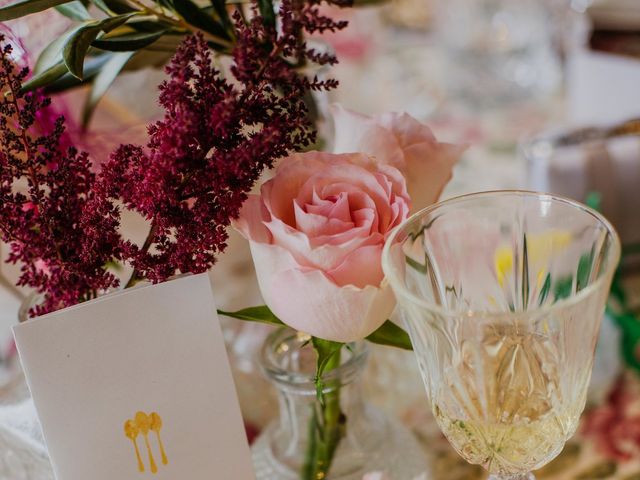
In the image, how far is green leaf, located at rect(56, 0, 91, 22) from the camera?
0.50 meters

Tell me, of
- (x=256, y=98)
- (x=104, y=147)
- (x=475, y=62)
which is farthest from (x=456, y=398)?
(x=475, y=62)

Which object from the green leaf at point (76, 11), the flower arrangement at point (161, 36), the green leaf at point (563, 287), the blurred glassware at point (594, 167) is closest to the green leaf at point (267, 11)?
the flower arrangement at point (161, 36)

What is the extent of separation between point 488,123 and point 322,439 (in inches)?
29.9

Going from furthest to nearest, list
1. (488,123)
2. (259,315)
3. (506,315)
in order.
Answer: (488,123) → (259,315) → (506,315)

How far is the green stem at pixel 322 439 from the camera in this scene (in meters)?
0.54

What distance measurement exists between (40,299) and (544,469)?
1.32ft

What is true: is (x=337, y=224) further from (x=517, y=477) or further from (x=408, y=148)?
(x=517, y=477)

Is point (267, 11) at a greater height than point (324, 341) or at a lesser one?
greater

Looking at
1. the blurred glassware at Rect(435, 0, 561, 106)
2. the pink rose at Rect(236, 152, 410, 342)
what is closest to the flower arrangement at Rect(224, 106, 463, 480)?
the pink rose at Rect(236, 152, 410, 342)

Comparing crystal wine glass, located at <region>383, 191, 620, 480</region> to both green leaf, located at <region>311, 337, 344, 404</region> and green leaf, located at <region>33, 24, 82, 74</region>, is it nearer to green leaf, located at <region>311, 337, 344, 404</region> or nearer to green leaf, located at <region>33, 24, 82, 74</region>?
green leaf, located at <region>311, 337, 344, 404</region>

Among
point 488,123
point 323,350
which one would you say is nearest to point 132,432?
point 323,350

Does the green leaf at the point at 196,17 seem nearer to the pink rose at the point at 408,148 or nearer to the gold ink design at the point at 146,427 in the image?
the pink rose at the point at 408,148

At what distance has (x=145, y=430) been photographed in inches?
17.6

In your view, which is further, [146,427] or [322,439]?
[322,439]
